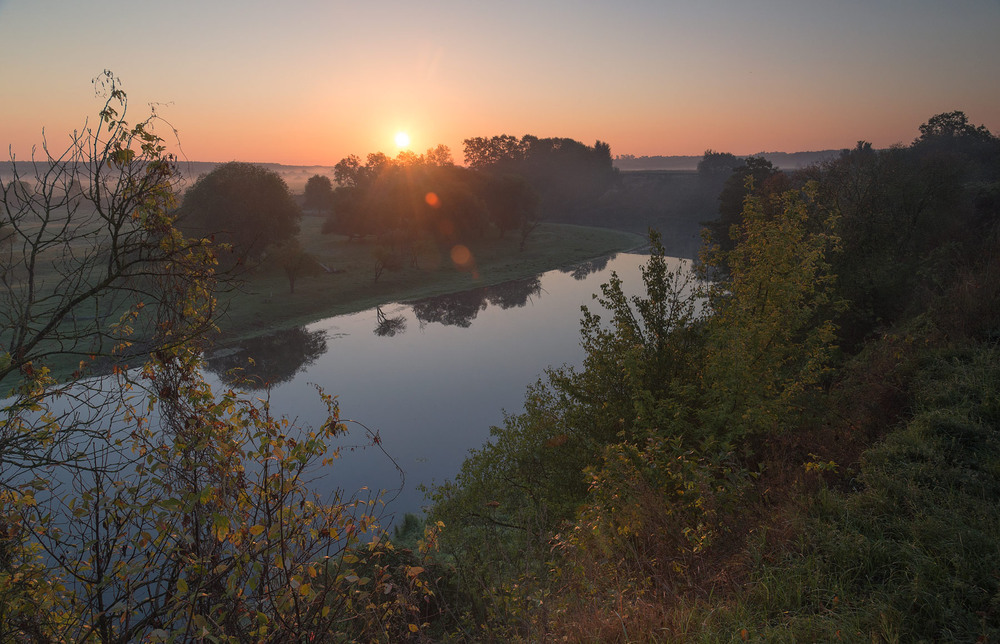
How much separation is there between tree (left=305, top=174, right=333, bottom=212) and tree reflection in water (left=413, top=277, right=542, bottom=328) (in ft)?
186

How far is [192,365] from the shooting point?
5504mm

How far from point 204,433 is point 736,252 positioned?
16039mm

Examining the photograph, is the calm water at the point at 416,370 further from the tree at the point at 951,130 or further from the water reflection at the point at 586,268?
the tree at the point at 951,130

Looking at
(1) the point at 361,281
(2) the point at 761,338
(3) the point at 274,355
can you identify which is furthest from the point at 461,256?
(2) the point at 761,338

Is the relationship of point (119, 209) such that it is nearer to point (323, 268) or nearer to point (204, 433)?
point (204, 433)

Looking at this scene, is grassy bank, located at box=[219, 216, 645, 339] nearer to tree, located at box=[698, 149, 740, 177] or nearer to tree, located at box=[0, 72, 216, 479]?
tree, located at box=[0, 72, 216, 479]

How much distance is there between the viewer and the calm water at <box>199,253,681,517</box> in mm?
22484

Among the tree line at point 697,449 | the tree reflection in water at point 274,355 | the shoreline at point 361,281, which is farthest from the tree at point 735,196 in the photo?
the tree reflection in water at point 274,355

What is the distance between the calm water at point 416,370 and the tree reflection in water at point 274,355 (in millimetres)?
73

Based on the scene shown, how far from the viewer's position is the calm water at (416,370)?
73.8 ft

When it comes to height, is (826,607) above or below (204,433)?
below

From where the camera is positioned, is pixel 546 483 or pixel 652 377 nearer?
pixel 652 377

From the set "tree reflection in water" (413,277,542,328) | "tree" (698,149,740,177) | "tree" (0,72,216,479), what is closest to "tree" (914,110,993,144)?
"tree" (698,149,740,177)

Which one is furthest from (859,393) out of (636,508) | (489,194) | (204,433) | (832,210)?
(489,194)
